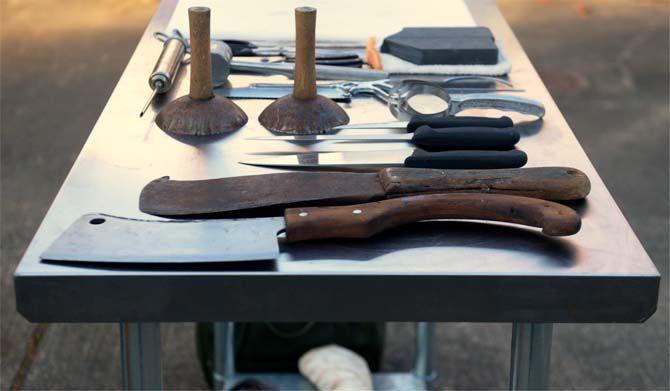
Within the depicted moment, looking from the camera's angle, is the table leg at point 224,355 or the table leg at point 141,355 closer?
the table leg at point 141,355

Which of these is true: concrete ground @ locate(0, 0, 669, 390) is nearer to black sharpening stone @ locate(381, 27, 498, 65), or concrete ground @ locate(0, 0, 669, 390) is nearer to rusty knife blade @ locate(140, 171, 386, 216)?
black sharpening stone @ locate(381, 27, 498, 65)

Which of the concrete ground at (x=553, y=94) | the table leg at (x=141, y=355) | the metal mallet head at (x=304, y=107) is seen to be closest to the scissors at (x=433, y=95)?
the metal mallet head at (x=304, y=107)

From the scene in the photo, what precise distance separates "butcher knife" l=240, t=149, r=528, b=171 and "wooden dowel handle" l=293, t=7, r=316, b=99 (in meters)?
0.11

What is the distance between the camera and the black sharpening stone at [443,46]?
156 cm

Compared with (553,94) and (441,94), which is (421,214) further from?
(553,94)

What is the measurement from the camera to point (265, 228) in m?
1.01

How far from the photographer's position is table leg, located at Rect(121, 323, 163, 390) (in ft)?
3.80

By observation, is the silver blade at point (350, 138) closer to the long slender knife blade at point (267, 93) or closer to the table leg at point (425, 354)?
the long slender knife blade at point (267, 93)

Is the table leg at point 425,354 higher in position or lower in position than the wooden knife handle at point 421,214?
lower

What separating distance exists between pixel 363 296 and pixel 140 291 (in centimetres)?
23

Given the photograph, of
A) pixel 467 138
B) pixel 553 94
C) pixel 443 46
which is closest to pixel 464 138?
pixel 467 138

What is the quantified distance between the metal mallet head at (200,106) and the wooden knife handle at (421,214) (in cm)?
31

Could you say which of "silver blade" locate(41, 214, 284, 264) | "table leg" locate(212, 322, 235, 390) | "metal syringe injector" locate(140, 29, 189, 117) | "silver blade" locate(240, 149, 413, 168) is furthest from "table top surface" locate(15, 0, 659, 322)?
"table leg" locate(212, 322, 235, 390)

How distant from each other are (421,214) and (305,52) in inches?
Result: 12.9
